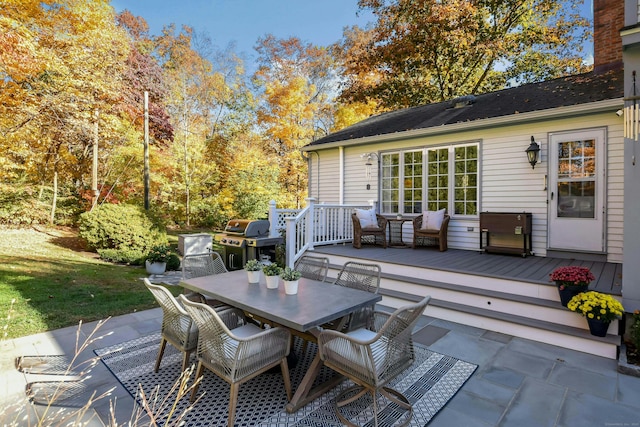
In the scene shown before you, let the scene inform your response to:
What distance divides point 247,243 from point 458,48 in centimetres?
1086

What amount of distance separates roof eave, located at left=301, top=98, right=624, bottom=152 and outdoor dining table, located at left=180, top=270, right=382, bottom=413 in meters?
4.54

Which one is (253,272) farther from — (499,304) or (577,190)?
(577,190)

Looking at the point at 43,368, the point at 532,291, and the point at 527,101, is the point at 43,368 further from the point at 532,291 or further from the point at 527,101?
the point at 527,101

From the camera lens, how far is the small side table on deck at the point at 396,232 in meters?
7.00

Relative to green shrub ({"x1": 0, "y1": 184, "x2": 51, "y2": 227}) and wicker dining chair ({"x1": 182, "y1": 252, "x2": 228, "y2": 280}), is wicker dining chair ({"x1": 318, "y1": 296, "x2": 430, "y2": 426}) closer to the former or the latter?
wicker dining chair ({"x1": 182, "y1": 252, "x2": 228, "y2": 280})

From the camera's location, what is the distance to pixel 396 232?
7.25 m

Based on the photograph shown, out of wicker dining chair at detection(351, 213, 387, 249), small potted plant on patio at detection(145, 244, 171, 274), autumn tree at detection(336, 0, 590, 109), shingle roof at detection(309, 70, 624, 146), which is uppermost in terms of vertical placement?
autumn tree at detection(336, 0, 590, 109)

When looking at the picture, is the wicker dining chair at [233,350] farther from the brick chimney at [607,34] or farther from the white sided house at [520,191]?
the brick chimney at [607,34]

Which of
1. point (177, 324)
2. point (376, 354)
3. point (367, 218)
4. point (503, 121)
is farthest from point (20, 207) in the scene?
point (503, 121)

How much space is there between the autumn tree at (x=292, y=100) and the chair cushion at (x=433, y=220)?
939 cm

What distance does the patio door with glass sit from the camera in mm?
5105

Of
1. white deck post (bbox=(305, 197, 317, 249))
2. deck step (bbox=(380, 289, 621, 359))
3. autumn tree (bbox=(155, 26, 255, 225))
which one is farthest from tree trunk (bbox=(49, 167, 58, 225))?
deck step (bbox=(380, 289, 621, 359))

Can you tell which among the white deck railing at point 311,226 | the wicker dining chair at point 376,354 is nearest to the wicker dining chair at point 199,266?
the wicker dining chair at point 376,354

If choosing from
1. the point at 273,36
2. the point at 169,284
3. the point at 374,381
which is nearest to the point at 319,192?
the point at 169,284
